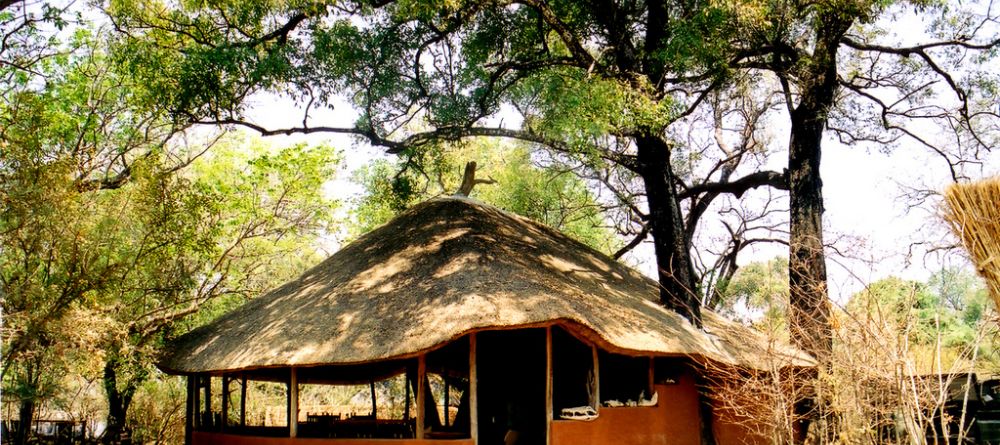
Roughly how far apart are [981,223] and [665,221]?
8394 millimetres

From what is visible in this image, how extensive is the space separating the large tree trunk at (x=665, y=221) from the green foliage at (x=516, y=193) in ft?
11.6

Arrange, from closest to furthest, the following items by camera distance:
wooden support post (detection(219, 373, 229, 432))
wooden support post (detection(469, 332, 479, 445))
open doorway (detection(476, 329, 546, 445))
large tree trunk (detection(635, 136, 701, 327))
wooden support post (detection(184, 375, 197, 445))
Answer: wooden support post (detection(469, 332, 479, 445)), open doorway (detection(476, 329, 546, 445)), wooden support post (detection(219, 373, 229, 432)), large tree trunk (detection(635, 136, 701, 327)), wooden support post (detection(184, 375, 197, 445))

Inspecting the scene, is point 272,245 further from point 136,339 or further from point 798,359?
point 798,359

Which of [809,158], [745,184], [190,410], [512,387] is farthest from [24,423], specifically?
[809,158]

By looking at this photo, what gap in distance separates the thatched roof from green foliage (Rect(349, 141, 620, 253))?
196 cm

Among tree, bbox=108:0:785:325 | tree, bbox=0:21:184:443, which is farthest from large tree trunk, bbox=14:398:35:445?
tree, bbox=108:0:785:325

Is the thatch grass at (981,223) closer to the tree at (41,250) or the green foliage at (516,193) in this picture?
the tree at (41,250)

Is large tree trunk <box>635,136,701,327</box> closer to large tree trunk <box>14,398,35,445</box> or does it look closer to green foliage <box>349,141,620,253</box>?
green foliage <box>349,141,620,253</box>

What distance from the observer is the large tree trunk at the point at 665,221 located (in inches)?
483

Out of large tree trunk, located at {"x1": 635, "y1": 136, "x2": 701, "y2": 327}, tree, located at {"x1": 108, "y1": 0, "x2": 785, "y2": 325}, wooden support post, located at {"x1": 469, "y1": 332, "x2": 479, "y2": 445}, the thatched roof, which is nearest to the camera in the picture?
the thatched roof

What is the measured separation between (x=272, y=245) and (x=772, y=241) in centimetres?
1128

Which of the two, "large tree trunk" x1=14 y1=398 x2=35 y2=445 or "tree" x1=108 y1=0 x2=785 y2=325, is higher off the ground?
"tree" x1=108 y1=0 x2=785 y2=325

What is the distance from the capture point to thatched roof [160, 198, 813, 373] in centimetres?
927

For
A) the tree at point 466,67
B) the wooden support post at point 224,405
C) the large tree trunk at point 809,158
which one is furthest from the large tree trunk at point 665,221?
the wooden support post at point 224,405
